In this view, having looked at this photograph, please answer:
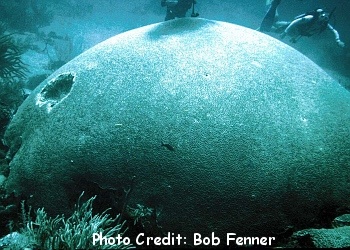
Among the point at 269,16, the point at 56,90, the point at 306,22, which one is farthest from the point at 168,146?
the point at 306,22

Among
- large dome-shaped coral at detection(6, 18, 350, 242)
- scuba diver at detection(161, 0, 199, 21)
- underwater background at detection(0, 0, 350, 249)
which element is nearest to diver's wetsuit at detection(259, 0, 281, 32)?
underwater background at detection(0, 0, 350, 249)

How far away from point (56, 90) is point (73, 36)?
16.4 m

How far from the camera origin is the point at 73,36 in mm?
17047

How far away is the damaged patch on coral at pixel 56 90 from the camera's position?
2585 millimetres

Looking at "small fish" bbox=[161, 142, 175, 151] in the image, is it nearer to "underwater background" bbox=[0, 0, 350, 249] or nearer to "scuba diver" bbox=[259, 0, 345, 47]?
"underwater background" bbox=[0, 0, 350, 249]

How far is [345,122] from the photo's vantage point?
2338mm

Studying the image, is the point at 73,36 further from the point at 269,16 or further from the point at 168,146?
the point at 168,146

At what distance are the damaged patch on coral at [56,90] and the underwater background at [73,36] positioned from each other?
78 cm

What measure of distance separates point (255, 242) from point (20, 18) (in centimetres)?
1826

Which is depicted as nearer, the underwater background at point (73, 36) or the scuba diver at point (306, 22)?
the underwater background at point (73, 36)

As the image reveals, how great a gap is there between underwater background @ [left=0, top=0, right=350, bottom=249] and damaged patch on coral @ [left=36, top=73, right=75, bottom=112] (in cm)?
78

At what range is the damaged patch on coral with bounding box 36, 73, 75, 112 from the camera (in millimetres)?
2585

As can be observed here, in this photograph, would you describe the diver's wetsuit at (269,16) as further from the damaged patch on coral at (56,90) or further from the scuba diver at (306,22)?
the damaged patch on coral at (56,90)

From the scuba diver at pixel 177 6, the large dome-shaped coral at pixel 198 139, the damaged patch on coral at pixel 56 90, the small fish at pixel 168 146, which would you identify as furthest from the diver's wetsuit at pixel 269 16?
the small fish at pixel 168 146
